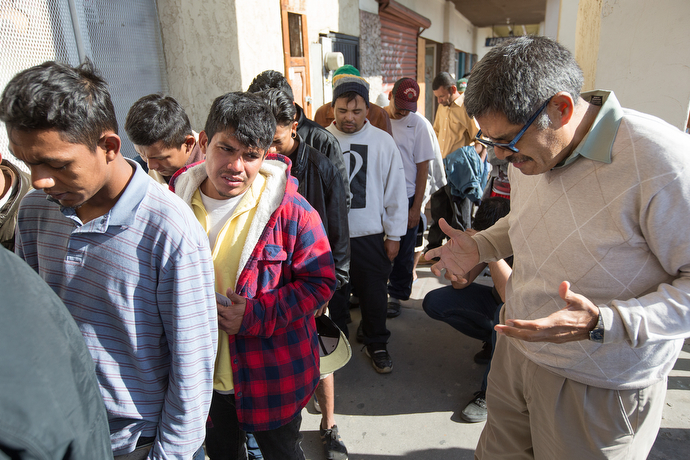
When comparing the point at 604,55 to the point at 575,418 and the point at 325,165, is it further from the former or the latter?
the point at 575,418

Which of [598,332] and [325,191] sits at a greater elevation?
[325,191]

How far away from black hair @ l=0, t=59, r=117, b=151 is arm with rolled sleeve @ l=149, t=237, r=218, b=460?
0.40 meters

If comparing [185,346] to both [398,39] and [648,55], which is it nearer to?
[648,55]

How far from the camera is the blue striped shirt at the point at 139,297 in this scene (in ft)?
3.71

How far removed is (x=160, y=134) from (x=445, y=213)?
3.08 metres

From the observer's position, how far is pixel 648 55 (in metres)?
3.12

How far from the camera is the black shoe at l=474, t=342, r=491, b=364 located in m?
3.07

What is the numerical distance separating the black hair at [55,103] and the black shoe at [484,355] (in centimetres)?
283

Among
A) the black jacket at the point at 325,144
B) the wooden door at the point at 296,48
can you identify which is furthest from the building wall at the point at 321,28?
the black jacket at the point at 325,144

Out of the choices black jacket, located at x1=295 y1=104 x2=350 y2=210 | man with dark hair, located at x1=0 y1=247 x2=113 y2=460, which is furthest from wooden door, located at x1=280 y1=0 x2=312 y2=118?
man with dark hair, located at x1=0 y1=247 x2=113 y2=460

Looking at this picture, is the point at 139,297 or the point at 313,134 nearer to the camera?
the point at 139,297

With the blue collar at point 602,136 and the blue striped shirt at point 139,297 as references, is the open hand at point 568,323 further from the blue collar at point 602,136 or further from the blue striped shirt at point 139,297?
the blue striped shirt at point 139,297

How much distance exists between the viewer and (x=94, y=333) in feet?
3.79

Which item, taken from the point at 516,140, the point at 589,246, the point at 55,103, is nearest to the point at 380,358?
the point at 589,246
